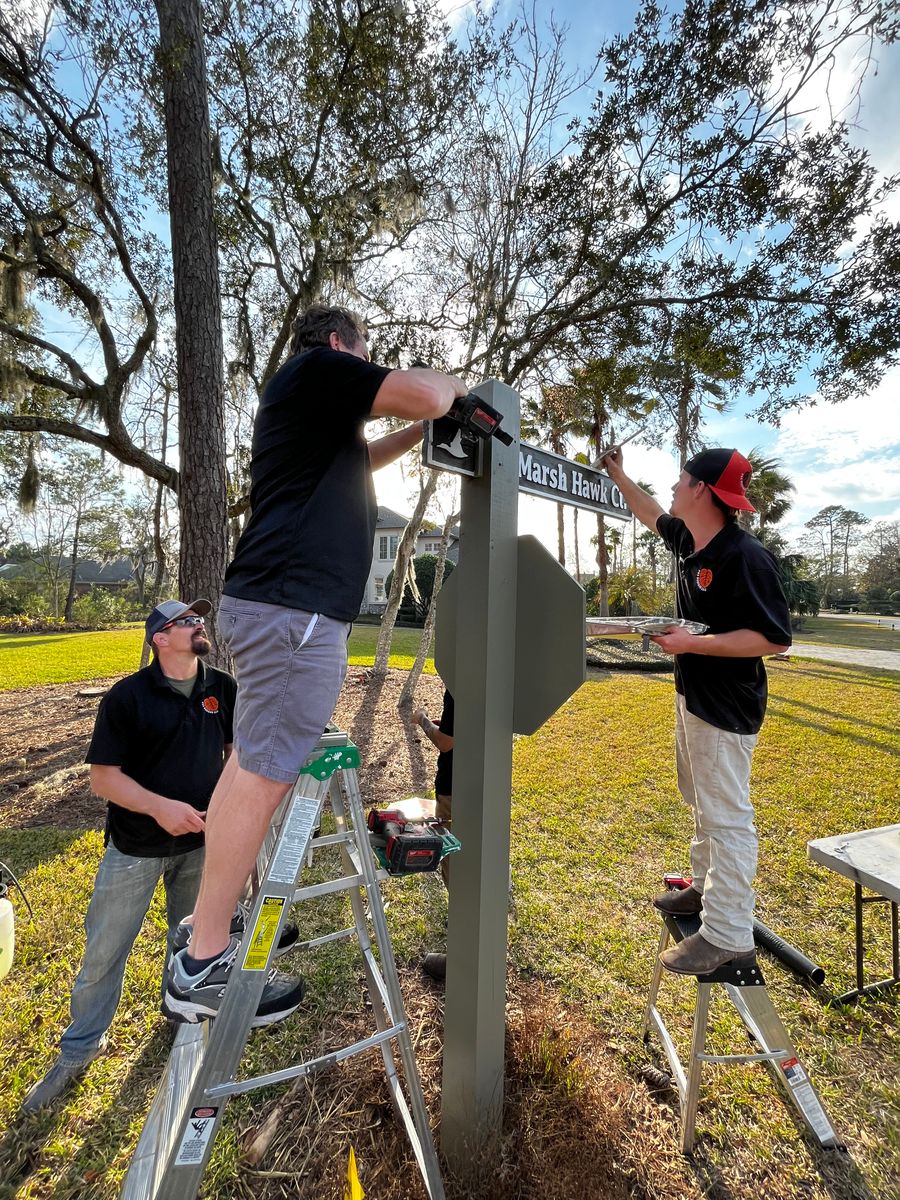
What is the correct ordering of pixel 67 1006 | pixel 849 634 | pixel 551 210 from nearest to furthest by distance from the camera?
pixel 67 1006 → pixel 551 210 → pixel 849 634

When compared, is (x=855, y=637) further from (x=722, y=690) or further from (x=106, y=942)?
(x=106, y=942)

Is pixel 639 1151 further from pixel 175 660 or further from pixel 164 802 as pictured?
pixel 175 660

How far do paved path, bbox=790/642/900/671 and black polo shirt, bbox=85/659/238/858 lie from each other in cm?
1794

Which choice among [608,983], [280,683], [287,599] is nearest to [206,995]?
[280,683]

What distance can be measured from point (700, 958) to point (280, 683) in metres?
1.68

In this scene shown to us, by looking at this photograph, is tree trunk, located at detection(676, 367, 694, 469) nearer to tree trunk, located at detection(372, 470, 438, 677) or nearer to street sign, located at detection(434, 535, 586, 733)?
tree trunk, located at detection(372, 470, 438, 677)

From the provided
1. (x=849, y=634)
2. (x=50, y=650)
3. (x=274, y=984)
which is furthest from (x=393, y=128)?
(x=849, y=634)

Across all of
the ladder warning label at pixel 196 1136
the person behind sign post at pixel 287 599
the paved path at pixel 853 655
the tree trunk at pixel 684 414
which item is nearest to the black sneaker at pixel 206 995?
the person behind sign post at pixel 287 599

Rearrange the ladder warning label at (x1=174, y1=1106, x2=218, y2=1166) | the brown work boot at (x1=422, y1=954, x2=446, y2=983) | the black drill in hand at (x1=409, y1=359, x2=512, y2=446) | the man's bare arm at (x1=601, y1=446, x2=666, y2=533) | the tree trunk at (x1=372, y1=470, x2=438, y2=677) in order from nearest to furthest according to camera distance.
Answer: the ladder warning label at (x1=174, y1=1106, x2=218, y2=1166)
the black drill in hand at (x1=409, y1=359, x2=512, y2=446)
the man's bare arm at (x1=601, y1=446, x2=666, y2=533)
the brown work boot at (x1=422, y1=954, x2=446, y2=983)
the tree trunk at (x1=372, y1=470, x2=438, y2=677)

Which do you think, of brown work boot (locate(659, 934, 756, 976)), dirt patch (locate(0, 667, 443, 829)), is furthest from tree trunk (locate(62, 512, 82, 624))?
brown work boot (locate(659, 934, 756, 976))

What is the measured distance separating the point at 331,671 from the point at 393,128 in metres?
8.18

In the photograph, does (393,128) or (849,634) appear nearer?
(393,128)

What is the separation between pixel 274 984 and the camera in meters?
1.38

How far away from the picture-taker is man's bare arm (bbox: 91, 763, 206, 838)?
2176mm
